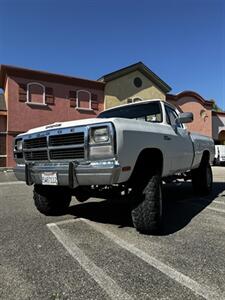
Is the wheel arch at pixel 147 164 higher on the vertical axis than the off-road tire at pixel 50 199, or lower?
higher

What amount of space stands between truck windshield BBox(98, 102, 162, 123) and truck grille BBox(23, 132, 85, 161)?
208 centimetres

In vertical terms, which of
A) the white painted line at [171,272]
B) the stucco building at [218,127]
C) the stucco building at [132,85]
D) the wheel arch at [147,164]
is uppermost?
the stucco building at [132,85]

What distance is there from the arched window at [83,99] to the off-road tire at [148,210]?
761 inches

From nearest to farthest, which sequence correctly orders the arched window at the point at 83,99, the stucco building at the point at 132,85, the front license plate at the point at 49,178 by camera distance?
the front license plate at the point at 49,178
the arched window at the point at 83,99
the stucco building at the point at 132,85

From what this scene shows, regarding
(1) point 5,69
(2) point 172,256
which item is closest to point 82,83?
(1) point 5,69

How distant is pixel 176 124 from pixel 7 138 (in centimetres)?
1628

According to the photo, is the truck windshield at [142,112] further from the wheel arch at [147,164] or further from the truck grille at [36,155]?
the truck grille at [36,155]

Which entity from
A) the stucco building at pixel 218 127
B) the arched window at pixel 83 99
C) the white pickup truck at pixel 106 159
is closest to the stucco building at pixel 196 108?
the stucco building at pixel 218 127

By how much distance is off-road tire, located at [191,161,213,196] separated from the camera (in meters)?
7.96

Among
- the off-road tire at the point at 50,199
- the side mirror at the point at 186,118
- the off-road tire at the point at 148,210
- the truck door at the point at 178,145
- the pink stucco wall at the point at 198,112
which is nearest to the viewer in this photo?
the off-road tire at the point at 148,210

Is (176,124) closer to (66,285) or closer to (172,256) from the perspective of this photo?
(172,256)

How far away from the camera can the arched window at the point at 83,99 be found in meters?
23.3

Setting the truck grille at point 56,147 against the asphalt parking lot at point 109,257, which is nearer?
the asphalt parking lot at point 109,257

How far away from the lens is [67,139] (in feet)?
14.6
